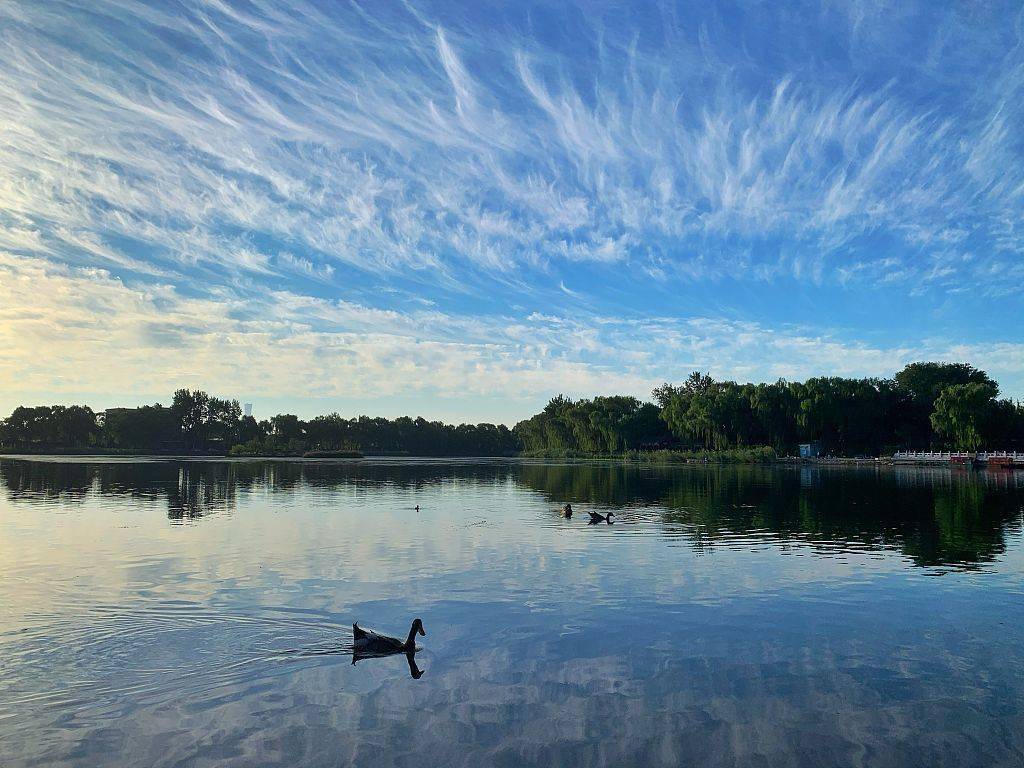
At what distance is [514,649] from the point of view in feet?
47.0

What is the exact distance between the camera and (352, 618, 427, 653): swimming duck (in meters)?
14.1

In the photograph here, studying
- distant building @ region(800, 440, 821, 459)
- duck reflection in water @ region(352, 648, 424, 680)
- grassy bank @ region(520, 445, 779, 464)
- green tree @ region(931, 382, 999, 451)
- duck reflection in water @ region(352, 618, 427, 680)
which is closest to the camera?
duck reflection in water @ region(352, 648, 424, 680)

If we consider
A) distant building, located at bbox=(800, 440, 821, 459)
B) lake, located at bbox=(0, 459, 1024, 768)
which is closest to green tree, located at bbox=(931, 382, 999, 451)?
distant building, located at bbox=(800, 440, 821, 459)

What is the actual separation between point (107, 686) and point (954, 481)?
75.9m

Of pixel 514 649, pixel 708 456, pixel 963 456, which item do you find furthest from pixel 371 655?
pixel 708 456

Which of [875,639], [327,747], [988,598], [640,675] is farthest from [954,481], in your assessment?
[327,747]

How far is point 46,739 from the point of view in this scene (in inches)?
399

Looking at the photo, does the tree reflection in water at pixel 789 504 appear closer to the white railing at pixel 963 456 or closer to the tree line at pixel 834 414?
the white railing at pixel 963 456

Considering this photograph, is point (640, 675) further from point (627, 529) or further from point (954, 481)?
point (954, 481)

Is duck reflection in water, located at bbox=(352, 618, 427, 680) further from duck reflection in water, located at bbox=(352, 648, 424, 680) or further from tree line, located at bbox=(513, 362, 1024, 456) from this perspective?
tree line, located at bbox=(513, 362, 1024, 456)

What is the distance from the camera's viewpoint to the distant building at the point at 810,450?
13938 centimetres

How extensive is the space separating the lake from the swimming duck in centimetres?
33

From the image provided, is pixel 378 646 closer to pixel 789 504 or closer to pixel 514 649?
pixel 514 649

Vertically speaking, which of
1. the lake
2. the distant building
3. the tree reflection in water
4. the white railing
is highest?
the distant building
